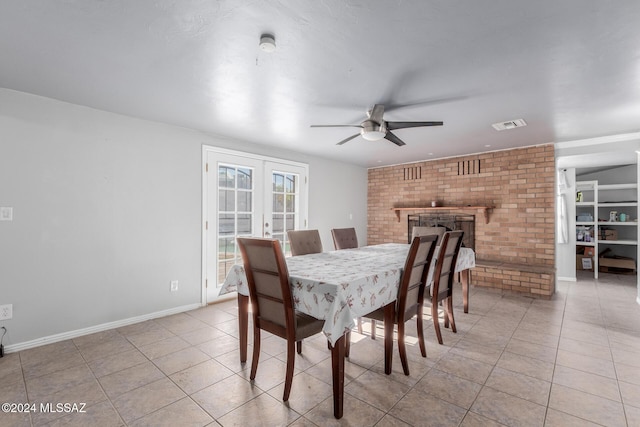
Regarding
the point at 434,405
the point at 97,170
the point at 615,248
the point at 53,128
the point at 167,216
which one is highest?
the point at 53,128

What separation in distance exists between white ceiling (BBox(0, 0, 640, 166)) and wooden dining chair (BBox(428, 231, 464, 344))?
1.26 metres

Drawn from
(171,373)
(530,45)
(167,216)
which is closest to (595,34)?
(530,45)

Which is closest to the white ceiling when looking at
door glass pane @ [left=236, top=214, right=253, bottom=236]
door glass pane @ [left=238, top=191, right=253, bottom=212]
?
door glass pane @ [left=238, top=191, right=253, bottom=212]

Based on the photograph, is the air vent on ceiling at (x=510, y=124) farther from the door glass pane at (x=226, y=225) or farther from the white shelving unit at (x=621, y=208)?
the white shelving unit at (x=621, y=208)

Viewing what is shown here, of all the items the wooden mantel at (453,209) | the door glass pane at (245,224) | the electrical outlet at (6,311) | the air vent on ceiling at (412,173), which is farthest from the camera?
the air vent on ceiling at (412,173)

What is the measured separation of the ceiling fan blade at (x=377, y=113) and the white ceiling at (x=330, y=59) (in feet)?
0.27

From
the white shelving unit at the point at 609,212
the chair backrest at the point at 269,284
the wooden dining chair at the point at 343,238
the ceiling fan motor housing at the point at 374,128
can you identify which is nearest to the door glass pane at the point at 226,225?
the wooden dining chair at the point at 343,238

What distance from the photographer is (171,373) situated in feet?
7.22

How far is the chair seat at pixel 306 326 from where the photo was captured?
1.86m

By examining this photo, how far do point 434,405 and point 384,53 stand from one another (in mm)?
2201

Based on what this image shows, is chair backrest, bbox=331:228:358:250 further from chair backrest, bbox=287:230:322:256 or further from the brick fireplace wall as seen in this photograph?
the brick fireplace wall

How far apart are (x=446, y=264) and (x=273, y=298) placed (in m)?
1.77

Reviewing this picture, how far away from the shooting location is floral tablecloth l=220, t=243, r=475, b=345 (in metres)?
1.71

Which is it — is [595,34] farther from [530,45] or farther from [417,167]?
[417,167]
